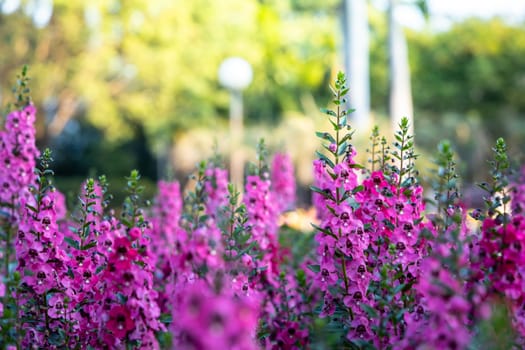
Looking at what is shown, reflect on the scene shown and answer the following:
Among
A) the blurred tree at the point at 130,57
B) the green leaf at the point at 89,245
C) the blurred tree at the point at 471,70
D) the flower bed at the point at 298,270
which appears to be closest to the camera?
the flower bed at the point at 298,270

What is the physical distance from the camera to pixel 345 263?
9.64ft

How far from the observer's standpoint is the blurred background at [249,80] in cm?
1652

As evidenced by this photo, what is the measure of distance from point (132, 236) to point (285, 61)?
27053mm

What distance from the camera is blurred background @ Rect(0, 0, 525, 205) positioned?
54.2 ft

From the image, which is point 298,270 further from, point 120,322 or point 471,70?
point 471,70

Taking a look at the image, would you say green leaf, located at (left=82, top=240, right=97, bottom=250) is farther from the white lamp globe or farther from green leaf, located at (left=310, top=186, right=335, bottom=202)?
the white lamp globe

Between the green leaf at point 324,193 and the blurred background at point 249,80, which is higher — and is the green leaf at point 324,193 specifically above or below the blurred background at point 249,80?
below

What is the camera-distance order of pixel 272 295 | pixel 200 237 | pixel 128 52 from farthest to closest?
pixel 128 52 < pixel 272 295 < pixel 200 237

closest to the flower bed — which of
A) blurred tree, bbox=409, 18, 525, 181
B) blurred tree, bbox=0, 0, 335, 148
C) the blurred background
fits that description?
the blurred background

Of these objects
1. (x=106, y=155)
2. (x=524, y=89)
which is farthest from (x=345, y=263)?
(x=524, y=89)

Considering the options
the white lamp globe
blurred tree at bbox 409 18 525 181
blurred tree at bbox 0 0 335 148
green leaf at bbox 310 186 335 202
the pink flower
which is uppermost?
blurred tree at bbox 409 18 525 181

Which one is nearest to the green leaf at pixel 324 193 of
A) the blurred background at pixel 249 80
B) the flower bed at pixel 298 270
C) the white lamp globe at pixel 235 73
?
the flower bed at pixel 298 270

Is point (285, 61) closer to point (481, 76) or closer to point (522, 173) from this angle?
point (481, 76)

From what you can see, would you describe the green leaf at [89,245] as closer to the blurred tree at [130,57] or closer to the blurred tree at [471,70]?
the blurred tree at [130,57]
